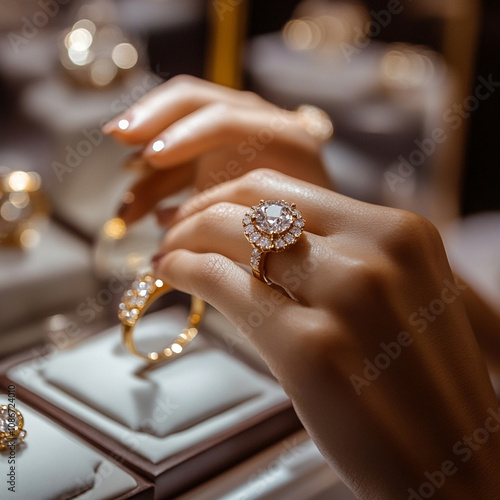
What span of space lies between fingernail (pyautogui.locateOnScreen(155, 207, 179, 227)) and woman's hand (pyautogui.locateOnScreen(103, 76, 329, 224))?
42 millimetres

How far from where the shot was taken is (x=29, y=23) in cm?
94

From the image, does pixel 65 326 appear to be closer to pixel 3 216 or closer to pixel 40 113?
pixel 3 216

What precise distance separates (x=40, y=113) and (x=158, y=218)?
0.36m

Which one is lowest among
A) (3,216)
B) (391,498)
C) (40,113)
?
(391,498)

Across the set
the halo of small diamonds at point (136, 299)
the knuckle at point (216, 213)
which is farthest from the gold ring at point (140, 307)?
the knuckle at point (216, 213)

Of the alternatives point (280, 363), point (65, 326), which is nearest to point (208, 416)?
point (280, 363)

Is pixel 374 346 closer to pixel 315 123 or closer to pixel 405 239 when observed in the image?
pixel 405 239

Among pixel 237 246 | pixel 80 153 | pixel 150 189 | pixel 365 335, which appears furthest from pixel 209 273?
pixel 80 153

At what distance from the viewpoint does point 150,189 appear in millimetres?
758

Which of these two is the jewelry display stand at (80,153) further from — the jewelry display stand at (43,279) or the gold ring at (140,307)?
the gold ring at (140,307)

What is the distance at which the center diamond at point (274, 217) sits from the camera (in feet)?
1.68

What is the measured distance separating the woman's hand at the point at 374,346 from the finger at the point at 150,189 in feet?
0.69

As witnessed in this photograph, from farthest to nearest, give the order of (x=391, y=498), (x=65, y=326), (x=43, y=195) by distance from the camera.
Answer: (x=43, y=195) → (x=65, y=326) → (x=391, y=498)

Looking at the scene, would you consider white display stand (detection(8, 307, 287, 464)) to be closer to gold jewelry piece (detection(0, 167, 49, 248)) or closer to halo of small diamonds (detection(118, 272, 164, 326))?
halo of small diamonds (detection(118, 272, 164, 326))
